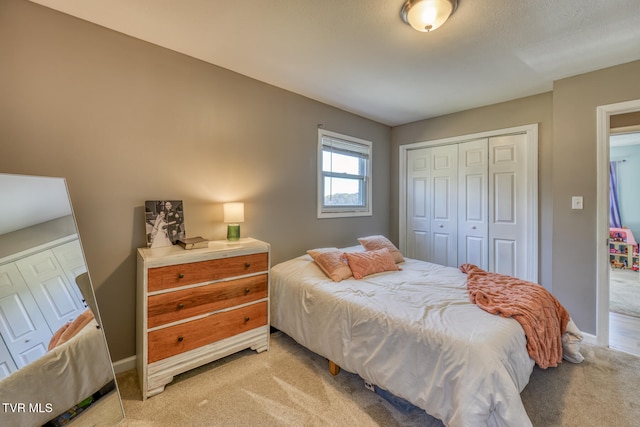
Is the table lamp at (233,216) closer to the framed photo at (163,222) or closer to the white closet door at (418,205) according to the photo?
the framed photo at (163,222)

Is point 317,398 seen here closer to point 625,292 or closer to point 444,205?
point 444,205

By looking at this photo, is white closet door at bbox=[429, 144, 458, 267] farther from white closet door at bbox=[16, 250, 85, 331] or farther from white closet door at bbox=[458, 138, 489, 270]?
white closet door at bbox=[16, 250, 85, 331]

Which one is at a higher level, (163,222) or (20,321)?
(163,222)

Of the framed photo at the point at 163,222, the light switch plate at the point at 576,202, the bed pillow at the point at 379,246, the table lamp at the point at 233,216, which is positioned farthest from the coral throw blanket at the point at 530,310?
the framed photo at the point at 163,222

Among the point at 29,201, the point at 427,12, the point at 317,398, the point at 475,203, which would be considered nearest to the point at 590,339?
the point at 475,203

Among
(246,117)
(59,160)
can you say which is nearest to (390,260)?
(246,117)

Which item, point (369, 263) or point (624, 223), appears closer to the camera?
point (369, 263)

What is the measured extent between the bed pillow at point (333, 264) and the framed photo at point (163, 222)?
121cm

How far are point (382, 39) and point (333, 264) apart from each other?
186cm

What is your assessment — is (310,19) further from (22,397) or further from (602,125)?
(602,125)

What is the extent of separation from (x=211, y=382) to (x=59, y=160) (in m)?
1.83

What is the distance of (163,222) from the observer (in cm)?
202

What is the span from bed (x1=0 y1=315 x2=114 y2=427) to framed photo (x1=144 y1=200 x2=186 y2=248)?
26.5 inches

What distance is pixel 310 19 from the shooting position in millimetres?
1716
